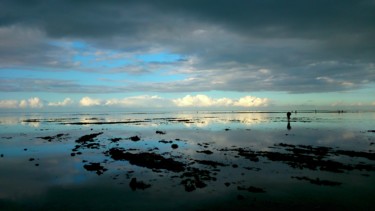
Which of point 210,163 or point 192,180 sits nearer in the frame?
point 192,180

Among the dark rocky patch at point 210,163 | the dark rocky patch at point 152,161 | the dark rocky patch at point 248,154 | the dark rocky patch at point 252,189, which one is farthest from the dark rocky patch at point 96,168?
the dark rocky patch at point 248,154

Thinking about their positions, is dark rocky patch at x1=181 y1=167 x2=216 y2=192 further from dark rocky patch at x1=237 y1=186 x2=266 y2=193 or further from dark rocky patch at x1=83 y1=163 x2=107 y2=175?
dark rocky patch at x1=83 y1=163 x2=107 y2=175

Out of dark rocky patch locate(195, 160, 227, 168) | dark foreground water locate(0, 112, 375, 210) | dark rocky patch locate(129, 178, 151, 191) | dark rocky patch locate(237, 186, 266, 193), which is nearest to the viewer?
dark foreground water locate(0, 112, 375, 210)

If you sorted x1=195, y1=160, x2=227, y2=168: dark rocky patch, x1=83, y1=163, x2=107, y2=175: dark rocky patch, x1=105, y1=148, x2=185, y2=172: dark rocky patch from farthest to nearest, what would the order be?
x1=195, y1=160, x2=227, y2=168: dark rocky patch, x1=105, y1=148, x2=185, y2=172: dark rocky patch, x1=83, y1=163, x2=107, y2=175: dark rocky patch

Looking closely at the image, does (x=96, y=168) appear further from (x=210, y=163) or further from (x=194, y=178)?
(x=210, y=163)

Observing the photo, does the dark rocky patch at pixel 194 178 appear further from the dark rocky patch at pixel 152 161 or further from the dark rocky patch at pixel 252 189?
the dark rocky patch at pixel 252 189

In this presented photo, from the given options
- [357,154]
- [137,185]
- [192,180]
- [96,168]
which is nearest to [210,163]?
[192,180]

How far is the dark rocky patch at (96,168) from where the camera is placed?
82.5 feet

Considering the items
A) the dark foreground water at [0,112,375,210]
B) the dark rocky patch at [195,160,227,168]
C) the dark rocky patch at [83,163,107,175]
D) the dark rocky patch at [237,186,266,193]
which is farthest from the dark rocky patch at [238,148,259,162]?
the dark rocky patch at [83,163,107,175]

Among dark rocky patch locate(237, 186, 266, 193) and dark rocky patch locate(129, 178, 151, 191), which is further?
dark rocky patch locate(129, 178, 151, 191)

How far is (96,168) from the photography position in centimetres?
2616

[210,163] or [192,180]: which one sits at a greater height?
[210,163]

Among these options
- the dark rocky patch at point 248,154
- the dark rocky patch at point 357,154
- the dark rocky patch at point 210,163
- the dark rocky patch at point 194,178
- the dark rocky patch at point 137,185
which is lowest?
the dark rocky patch at point 137,185

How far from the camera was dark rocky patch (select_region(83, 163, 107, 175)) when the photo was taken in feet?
82.5
